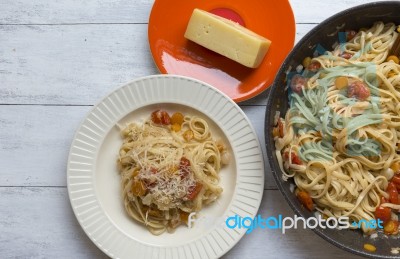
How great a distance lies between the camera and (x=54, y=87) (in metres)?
2.64

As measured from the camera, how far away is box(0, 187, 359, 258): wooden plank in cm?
253

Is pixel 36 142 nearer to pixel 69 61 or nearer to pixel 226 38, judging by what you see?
pixel 69 61

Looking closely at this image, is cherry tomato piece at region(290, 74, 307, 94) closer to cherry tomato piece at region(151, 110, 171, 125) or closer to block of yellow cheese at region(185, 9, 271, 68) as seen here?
block of yellow cheese at region(185, 9, 271, 68)

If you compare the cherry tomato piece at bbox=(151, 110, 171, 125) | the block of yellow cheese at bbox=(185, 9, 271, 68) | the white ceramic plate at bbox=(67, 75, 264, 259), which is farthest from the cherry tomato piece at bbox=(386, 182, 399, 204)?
the cherry tomato piece at bbox=(151, 110, 171, 125)

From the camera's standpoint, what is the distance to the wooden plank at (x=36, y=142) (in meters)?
2.61

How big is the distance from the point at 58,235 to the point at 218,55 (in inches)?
49.8

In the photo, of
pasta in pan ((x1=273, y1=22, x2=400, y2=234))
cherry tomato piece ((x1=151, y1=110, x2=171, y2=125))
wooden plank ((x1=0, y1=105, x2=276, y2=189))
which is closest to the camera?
pasta in pan ((x1=273, y1=22, x2=400, y2=234))

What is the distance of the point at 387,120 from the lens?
87.6 inches

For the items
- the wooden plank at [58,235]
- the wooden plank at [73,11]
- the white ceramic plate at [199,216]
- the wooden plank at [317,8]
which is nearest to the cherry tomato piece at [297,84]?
the white ceramic plate at [199,216]

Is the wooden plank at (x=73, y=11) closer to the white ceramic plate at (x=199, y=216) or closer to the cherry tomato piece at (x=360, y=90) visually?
the white ceramic plate at (x=199, y=216)

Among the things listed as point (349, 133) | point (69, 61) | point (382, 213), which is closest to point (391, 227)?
point (382, 213)

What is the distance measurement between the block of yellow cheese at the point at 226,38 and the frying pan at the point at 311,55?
0.23 m

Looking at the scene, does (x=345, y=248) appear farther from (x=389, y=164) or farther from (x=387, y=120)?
(x=387, y=120)

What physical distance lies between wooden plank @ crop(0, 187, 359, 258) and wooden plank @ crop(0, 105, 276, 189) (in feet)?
0.23
